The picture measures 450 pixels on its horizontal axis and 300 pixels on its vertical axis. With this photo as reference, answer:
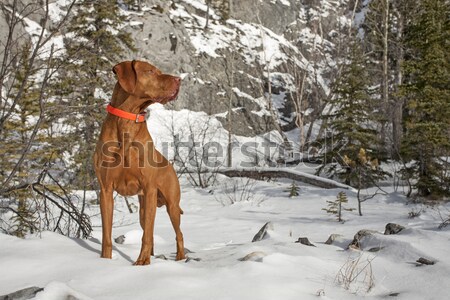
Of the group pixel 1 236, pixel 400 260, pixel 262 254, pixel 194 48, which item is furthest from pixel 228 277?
pixel 194 48

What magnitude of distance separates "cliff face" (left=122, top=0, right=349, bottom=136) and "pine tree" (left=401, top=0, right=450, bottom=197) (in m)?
12.2

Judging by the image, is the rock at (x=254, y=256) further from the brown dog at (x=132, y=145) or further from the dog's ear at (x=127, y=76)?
the dog's ear at (x=127, y=76)

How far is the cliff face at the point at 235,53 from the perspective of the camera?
85.6 feet

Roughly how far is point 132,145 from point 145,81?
484 mm

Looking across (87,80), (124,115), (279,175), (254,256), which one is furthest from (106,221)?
(279,175)

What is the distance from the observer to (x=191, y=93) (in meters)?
26.5

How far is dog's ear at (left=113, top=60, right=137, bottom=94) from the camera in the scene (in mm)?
2504

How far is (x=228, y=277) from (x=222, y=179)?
11.9 meters

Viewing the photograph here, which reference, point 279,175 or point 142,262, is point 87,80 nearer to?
point 142,262

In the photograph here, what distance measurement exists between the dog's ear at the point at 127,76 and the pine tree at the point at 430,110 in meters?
9.08

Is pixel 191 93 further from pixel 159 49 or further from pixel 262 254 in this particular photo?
pixel 262 254

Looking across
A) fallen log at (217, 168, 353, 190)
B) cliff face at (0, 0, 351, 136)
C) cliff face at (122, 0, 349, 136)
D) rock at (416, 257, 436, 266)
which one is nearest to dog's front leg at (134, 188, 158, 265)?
rock at (416, 257, 436, 266)

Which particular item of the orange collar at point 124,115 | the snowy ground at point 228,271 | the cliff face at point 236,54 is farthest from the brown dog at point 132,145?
the cliff face at point 236,54

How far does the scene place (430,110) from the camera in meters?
9.72
